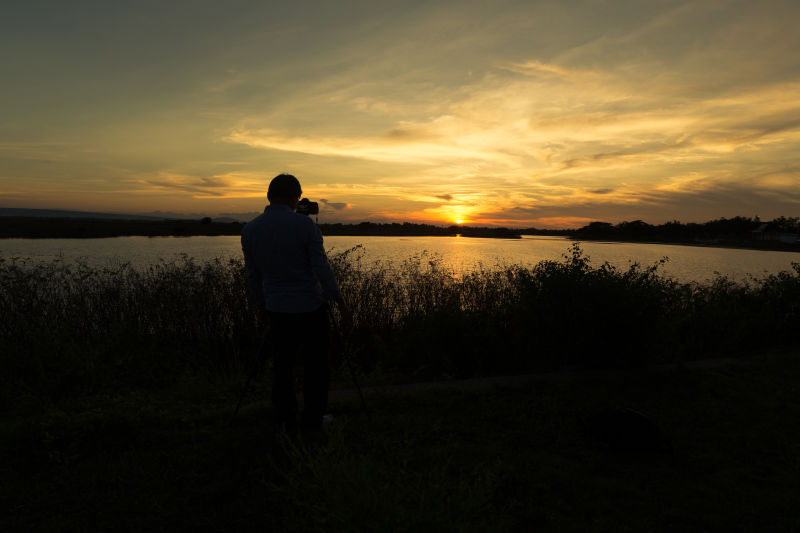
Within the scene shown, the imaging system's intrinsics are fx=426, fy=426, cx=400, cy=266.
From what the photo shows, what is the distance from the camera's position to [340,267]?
10.6 m

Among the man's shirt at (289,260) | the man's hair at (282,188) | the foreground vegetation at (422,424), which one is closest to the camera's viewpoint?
the foreground vegetation at (422,424)

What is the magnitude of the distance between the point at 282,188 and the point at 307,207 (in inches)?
16.2

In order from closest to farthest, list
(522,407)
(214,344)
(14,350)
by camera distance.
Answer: (522,407)
(14,350)
(214,344)

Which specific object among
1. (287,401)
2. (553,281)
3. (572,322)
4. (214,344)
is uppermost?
(553,281)

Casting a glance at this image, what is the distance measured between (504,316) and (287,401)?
515cm

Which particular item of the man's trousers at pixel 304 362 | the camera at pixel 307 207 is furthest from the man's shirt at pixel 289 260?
the camera at pixel 307 207

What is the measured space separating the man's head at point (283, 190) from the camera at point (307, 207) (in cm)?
28

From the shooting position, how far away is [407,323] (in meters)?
7.93

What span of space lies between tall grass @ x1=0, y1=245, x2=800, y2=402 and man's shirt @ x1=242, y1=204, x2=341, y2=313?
3.17 meters

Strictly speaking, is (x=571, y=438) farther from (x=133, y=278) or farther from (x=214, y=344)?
(x=133, y=278)

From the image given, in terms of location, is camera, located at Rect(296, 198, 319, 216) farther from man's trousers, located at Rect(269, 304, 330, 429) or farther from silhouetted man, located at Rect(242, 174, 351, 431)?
man's trousers, located at Rect(269, 304, 330, 429)

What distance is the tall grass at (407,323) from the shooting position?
6.14 metres

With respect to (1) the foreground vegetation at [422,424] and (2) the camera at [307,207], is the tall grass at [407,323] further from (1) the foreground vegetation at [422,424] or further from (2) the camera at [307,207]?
(2) the camera at [307,207]

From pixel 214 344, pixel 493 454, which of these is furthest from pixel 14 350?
pixel 493 454
